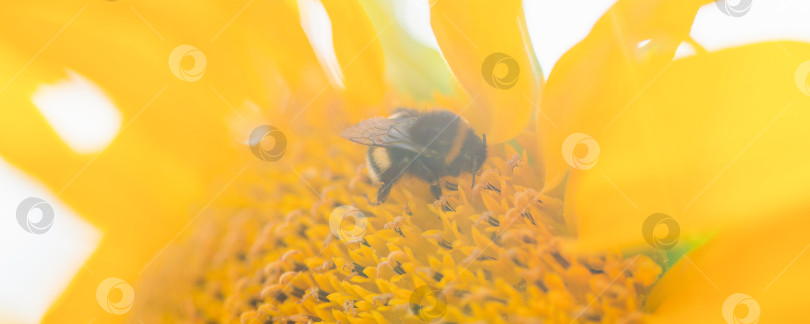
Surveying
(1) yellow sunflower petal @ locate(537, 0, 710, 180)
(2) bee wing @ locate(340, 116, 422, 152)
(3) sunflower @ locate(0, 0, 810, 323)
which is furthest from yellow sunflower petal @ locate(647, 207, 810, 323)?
(2) bee wing @ locate(340, 116, 422, 152)

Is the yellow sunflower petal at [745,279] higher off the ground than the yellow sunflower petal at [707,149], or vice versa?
the yellow sunflower petal at [707,149]

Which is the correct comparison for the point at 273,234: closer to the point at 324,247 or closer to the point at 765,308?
the point at 324,247

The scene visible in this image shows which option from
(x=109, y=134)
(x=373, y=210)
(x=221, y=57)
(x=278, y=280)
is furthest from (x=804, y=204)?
(x=109, y=134)

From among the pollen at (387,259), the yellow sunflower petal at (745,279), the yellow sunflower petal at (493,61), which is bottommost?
the pollen at (387,259)

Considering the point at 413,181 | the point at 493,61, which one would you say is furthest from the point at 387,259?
the point at 493,61

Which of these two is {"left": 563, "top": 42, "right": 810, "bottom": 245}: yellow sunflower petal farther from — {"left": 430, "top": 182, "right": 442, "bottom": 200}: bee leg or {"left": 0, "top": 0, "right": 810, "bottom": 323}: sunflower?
{"left": 430, "top": 182, "right": 442, "bottom": 200}: bee leg

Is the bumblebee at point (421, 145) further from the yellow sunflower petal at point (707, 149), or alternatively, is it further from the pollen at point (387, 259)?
the yellow sunflower petal at point (707, 149)

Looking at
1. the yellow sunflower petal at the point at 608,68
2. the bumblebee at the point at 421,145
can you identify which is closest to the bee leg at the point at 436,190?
the bumblebee at the point at 421,145
